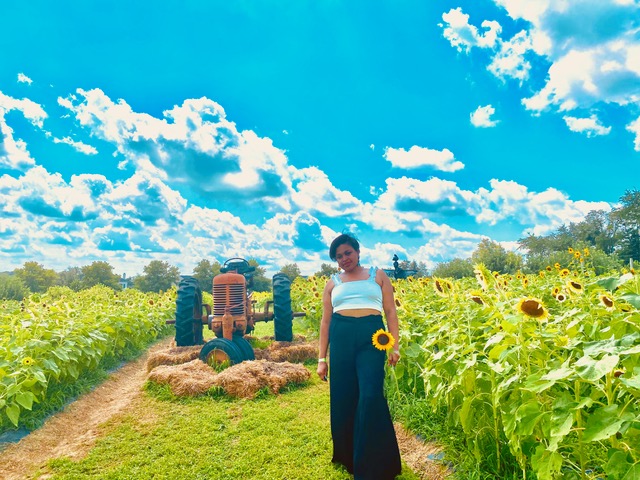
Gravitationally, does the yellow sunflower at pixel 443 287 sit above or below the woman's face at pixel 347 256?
below

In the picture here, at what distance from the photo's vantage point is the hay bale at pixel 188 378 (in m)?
5.83

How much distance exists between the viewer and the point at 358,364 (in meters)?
3.39

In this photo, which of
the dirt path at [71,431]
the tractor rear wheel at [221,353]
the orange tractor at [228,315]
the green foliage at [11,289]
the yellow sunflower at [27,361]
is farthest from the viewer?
the green foliage at [11,289]

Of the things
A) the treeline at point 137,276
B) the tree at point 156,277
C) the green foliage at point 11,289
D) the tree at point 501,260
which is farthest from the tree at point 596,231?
the green foliage at point 11,289

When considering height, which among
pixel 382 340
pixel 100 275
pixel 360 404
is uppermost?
pixel 100 275

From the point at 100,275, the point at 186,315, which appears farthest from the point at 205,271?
the point at 186,315

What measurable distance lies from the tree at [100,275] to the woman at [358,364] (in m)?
44.7

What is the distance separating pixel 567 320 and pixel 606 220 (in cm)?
5162

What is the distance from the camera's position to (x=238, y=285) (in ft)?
25.9

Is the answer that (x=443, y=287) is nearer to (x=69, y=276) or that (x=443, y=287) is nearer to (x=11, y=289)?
(x=11, y=289)

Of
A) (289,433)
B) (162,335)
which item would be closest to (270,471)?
(289,433)

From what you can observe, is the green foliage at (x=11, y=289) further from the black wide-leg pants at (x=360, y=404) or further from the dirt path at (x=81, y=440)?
the black wide-leg pants at (x=360, y=404)

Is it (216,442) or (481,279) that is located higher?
(481,279)

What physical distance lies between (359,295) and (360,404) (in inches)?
32.5
